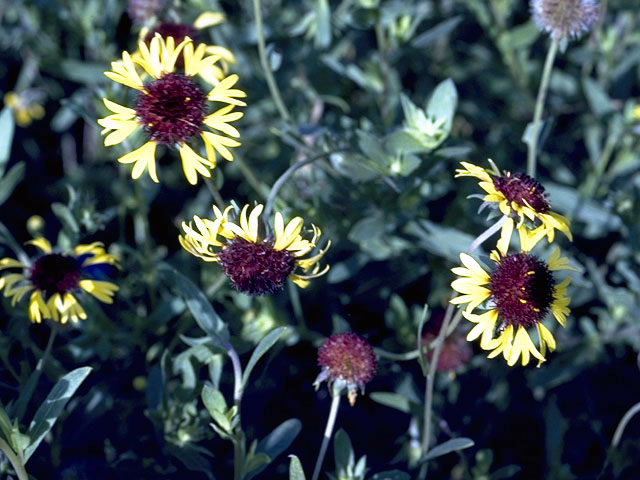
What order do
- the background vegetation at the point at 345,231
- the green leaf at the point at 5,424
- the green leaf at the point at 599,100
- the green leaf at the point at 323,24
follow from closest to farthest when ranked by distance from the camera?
the green leaf at the point at 5,424
the background vegetation at the point at 345,231
the green leaf at the point at 323,24
the green leaf at the point at 599,100

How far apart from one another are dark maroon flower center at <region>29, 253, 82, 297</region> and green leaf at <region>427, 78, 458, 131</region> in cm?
110

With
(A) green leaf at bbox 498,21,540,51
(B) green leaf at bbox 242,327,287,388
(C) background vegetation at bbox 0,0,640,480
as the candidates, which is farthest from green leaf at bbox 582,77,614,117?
(B) green leaf at bbox 242,327,287,388

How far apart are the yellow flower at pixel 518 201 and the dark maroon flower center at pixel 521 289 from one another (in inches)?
2.0

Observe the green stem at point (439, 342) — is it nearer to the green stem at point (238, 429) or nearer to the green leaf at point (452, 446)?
the green leaf at point (452, 446)

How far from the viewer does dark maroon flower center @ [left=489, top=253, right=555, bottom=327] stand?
1.61m

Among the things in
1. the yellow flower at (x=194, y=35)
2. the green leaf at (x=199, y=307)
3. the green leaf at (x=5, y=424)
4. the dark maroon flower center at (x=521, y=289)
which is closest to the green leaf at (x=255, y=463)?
the green leaf at (x=199, y=307)

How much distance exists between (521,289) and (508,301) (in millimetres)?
40

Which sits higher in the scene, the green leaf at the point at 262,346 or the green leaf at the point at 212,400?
the green leaf at the point at 262,346

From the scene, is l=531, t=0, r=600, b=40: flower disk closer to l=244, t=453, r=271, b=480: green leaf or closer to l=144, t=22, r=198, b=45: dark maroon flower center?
l=144, t=22, r=198, b=45: dark maroon flower center

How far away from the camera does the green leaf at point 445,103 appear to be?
2152mm

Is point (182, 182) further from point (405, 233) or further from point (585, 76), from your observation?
point (585, 76)

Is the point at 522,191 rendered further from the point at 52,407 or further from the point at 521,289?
the point at 52,407

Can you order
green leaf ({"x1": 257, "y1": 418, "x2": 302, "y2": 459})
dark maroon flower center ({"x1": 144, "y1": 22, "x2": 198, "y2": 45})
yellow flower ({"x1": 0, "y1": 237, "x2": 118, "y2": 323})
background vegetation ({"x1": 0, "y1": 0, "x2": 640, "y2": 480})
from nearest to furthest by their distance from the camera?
green leaf ({"x1": 257, "y1": 418, "x2": 302, "y2": 459}) < yellow flower ({"x1": 0, "y1": 237, "x2": 118, "y2": 323}) < background vegetation ({"x1": 0, "y1": 0, "x2": 640, "y2": 480}) < dark maroon flower center ({"x1": 144, "y1": 22, "x2": 198, "y2": 45})

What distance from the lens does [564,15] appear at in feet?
6.93
